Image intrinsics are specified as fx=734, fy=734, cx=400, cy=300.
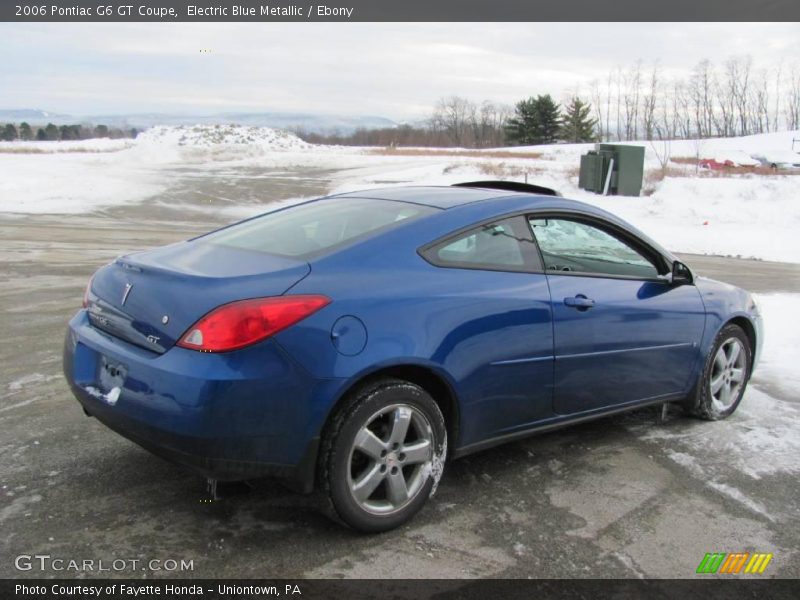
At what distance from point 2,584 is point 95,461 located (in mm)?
1174

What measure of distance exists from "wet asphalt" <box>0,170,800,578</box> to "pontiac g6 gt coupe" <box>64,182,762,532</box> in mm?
268

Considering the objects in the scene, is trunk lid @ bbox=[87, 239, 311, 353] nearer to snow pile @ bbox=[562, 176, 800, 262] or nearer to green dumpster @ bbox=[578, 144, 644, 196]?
snow pile @ bbox=[562, 176, 800, 262]

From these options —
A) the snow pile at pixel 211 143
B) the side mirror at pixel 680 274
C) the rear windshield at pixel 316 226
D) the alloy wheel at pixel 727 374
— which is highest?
the snow pile at pixel 211 143

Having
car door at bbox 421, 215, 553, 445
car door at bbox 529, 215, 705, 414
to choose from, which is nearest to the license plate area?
car door at bbox 421, 215, 553, 445

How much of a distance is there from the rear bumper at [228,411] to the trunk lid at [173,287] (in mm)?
147

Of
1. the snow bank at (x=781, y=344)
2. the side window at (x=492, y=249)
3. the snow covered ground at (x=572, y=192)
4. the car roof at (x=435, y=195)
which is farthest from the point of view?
the snow covered ground at (x=572, y=192)

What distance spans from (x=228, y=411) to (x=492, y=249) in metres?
1.59

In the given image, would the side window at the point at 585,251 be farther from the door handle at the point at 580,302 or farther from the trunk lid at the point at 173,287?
the trunk lid at the point at 173,287

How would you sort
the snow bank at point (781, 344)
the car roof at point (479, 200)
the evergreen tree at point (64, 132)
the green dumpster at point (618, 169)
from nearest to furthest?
the car roof at point (479, 200) < the snow bank at point (781, 344) < the green dumpster at point (618, 169) < the evergreen tree at point (64, 132)

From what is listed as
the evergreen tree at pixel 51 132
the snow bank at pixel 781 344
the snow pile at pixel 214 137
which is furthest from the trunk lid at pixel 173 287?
the evergreen tree at pixel 51 132

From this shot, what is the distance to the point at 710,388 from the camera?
15.8ft

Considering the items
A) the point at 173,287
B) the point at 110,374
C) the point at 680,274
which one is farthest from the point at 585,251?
the point at 110,374

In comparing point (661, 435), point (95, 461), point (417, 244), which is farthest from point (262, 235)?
point (661, 435)

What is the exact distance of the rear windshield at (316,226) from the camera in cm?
355
